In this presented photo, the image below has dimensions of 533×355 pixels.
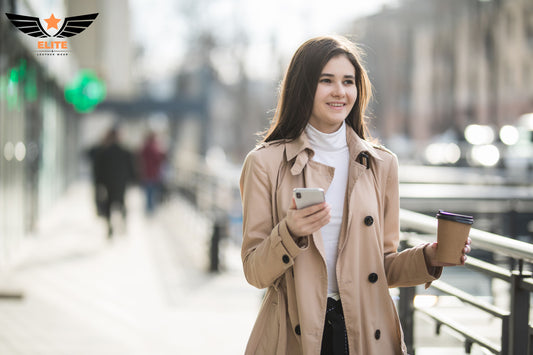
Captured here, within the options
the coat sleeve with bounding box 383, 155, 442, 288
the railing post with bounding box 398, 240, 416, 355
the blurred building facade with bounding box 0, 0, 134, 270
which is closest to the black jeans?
the coat sleeve with bounding box 383, 155, 442, 288

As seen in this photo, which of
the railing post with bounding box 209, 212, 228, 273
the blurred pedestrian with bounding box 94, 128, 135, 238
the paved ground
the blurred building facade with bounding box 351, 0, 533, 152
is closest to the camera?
the paved ground

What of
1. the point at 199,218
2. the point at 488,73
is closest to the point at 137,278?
the point at 199,218

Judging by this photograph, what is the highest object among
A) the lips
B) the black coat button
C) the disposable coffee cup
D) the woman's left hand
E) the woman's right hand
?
the lips

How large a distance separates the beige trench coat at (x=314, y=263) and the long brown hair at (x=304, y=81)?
0.25 feet

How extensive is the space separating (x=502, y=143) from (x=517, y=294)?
25.6 meters

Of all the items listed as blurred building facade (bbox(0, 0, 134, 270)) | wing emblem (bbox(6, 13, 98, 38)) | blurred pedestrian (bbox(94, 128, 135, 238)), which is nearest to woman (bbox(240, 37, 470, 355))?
wing emblem (bbox(6, 13, 98, 38))

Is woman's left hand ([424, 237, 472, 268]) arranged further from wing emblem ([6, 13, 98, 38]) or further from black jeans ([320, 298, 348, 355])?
wing emblem ([6, 13, 98, 38])

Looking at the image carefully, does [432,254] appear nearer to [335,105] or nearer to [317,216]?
[317,216]

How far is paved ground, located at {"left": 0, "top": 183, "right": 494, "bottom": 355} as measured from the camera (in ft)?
18.0

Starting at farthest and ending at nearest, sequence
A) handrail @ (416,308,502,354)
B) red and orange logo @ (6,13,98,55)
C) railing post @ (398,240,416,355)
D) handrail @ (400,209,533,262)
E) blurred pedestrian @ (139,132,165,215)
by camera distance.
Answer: blurred pedestrian @ (139,132,165,215) → red and orange logo @ (6,13,98,55) → railing post @ (398,240,416,355) → handrail @ (416,308,502,354) → handrail @ (400,209,533,262)

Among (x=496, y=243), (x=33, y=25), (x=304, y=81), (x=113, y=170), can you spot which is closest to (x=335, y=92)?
(x=304, y=81)

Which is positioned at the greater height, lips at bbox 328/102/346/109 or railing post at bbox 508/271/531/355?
lips at bbox 328/102/346/109

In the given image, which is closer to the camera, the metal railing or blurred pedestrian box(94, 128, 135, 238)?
the metal railing

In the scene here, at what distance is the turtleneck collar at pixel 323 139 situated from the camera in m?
2.36
